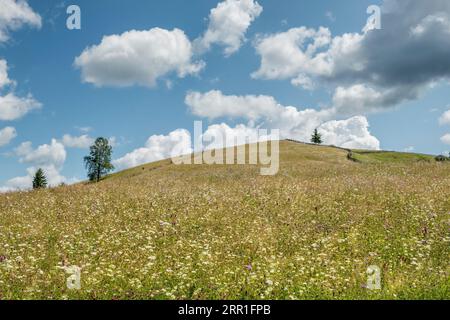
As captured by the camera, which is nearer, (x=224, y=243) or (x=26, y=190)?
(x=224, y=243)

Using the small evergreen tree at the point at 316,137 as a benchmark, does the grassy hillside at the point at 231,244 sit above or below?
below

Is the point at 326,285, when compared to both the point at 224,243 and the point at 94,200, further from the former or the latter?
the point at 94,200

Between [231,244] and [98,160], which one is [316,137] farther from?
[231,244]

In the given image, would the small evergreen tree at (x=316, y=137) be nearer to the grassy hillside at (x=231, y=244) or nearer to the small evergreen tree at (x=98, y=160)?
the small evergreen tree at (x=98, y=160)

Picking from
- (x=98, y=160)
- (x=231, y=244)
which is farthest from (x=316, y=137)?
(x=231, y=244)

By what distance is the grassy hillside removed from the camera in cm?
883

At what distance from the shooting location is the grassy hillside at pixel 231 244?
348 inches

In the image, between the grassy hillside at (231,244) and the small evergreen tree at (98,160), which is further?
the small evergreen tree at (98,160)

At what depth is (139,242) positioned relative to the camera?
12.0 metres

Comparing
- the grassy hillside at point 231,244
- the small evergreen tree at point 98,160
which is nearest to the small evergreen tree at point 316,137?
the small evergreen tree at point 98,160

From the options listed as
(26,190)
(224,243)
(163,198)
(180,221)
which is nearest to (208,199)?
(163,198)

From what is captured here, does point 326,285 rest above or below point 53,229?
below

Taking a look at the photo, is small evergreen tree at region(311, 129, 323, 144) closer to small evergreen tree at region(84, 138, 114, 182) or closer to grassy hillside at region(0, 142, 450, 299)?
small evergreen tree at region(84, 138, 114, 182)
